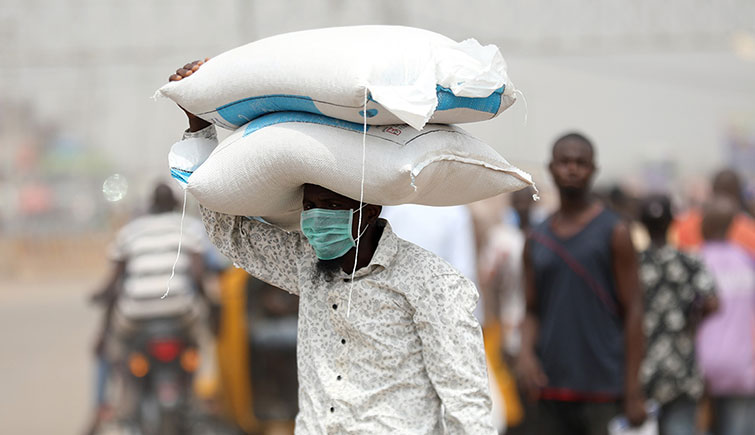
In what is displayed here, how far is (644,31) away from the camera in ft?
51.6

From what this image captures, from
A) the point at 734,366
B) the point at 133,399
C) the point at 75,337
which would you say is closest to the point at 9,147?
the point at 75,337

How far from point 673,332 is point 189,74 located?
3272 mm

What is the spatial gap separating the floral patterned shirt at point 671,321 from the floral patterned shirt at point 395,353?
281 cm

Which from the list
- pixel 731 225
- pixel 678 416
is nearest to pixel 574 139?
pixel 678 416

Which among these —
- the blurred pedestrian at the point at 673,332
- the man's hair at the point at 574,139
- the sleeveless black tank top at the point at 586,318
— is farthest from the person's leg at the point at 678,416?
the man's hair at the point at 574,139

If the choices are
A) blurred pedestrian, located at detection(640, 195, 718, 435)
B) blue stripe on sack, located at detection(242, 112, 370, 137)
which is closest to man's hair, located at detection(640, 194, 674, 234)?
blurred pedestrian, located at detection(640, 195, 718, 435)

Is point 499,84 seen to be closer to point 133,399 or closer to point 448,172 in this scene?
point 448,172

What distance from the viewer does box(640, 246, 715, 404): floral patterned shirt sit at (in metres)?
5.33

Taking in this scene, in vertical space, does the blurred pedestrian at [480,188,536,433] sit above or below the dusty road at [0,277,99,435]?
above

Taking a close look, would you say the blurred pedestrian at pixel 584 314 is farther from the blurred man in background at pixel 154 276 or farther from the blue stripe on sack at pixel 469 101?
the blurred man in background at pixel 154 276

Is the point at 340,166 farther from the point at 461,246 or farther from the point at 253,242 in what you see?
the point at 461,246

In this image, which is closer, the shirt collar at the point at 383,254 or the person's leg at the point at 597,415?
the shirt collar at the point at 383,254

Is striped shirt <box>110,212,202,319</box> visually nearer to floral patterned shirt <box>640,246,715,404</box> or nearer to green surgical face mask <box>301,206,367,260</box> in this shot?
floral patterned shirt <box>640,246,715,404</box>

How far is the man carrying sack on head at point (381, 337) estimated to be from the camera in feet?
8.85
